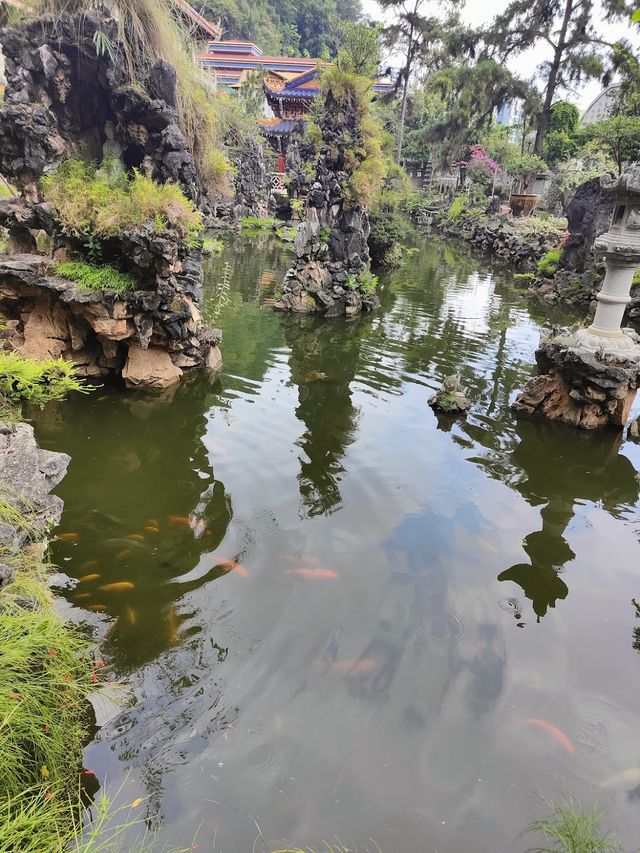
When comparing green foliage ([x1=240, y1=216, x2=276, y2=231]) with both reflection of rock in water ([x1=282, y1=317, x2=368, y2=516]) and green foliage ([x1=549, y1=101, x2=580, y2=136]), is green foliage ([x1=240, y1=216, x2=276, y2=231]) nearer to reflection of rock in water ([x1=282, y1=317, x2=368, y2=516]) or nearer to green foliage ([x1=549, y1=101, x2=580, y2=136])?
green foliage ([x1=549, y1=101, x2=580, y2=136])

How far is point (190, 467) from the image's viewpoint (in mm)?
6547

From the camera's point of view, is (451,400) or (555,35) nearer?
(451,400)

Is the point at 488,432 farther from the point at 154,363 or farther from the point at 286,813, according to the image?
the point at 286,813

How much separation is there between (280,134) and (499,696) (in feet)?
136

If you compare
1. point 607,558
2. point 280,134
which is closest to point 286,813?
point 607,558

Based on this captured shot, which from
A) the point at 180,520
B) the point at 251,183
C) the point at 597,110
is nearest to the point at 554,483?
the point at 180,520

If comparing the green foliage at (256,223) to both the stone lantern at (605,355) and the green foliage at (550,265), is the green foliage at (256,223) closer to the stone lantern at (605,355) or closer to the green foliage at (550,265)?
the green foliage at (550,265)

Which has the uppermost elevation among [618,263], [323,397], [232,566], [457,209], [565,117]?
[565,117]

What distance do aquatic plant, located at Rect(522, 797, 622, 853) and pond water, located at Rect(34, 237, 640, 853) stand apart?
9 cm

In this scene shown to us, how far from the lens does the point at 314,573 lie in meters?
4.86

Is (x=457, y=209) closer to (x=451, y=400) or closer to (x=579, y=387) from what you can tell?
(x=579, y=387)

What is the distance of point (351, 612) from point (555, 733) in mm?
1675

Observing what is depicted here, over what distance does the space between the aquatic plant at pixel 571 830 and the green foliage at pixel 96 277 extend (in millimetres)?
7453

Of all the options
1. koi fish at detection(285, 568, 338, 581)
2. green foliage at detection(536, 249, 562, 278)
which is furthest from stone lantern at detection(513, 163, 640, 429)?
green foliage at detection(536, 249, 562, 278)
